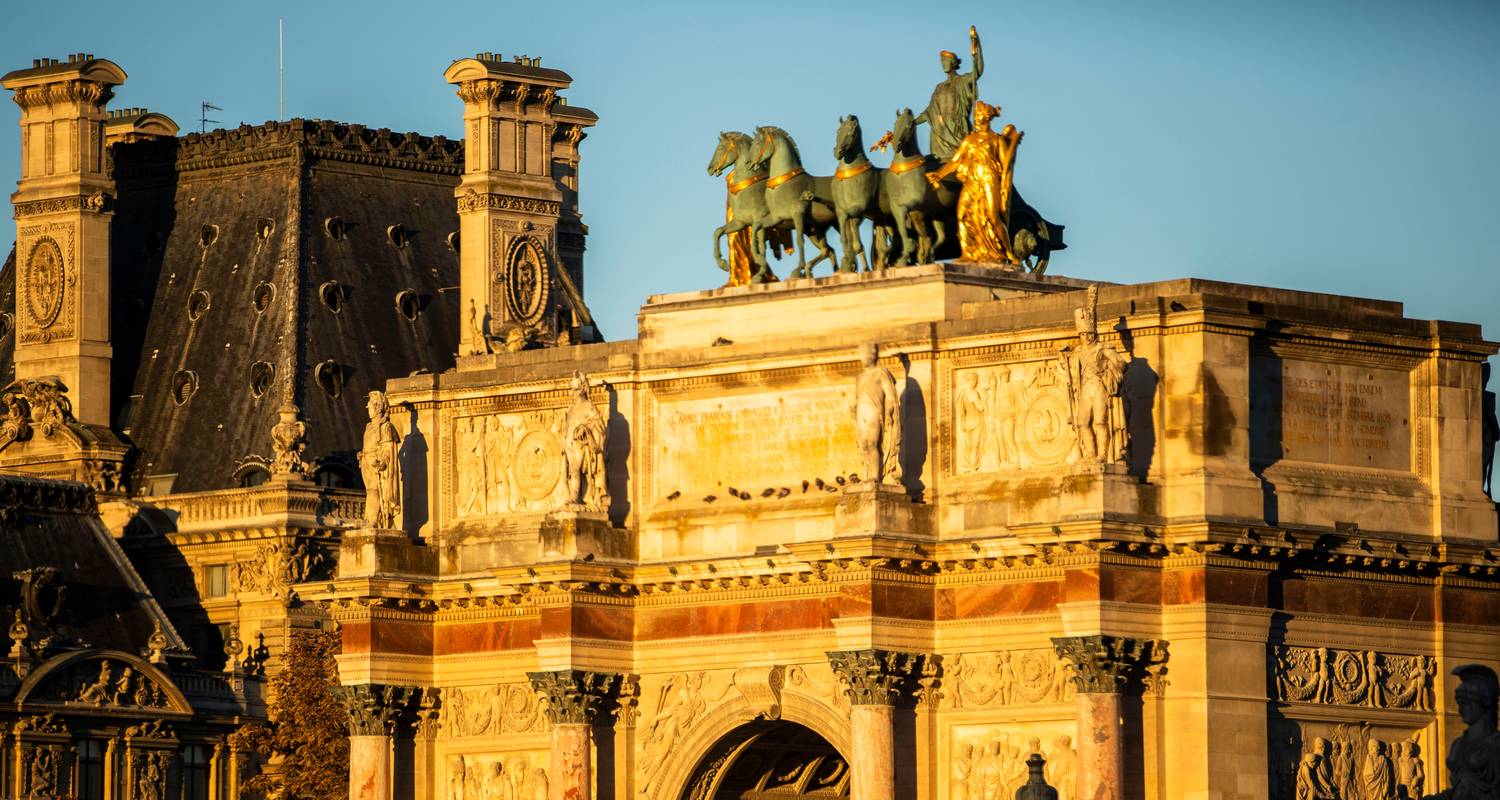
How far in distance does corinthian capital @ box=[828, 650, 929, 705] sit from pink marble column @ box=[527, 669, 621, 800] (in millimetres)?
5560

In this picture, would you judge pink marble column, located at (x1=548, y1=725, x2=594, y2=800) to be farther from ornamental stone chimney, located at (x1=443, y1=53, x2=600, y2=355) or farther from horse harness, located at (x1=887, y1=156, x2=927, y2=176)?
ornamental stone chimney, located at (x1=443, y1=53, x2=600, y2=355)

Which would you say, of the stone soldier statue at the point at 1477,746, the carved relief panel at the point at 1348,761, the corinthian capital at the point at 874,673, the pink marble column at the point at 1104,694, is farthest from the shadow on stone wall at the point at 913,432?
the stone soldier statue at the point at 1477,746

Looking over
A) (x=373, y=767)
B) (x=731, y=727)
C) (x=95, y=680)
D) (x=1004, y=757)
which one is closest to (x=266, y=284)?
(x=95, y=680)

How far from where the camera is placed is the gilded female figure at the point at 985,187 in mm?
80625

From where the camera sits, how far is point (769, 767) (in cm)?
8438

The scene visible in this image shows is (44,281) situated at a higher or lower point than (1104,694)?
higher

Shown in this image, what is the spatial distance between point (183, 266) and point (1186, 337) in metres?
62.0

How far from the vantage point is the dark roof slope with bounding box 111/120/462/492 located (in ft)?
423

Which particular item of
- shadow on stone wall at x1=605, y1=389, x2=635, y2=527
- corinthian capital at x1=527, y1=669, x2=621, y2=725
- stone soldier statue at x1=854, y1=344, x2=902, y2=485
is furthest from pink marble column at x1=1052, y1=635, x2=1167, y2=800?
shadow on stone wall at x1=605, y1=389, x2=635, y2=527

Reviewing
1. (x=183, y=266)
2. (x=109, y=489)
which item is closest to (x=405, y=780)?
(x=109, y=489)

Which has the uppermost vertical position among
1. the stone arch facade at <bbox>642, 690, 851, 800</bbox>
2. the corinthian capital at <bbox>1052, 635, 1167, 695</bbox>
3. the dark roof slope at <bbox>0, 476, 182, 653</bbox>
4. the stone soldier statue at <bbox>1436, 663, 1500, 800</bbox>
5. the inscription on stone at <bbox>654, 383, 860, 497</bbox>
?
the dark roof slope at <bbox>0, 476, 182, 653</bbox>

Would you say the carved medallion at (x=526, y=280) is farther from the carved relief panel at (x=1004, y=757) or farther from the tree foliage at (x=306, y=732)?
the carved relief panel at (x=1004, y=757)

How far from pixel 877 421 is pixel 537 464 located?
28.2ft

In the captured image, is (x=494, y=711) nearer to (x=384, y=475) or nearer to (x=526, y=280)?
(x=384, y=475)
